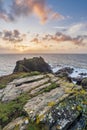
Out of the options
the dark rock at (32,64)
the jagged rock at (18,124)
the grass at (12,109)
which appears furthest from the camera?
the dark rock at (32,64)

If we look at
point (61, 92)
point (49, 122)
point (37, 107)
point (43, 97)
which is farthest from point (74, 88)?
point (49, 122)

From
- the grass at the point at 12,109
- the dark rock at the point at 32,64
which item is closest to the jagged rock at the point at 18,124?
the grass at the point at 12,109

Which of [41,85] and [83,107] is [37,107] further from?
[41,85]

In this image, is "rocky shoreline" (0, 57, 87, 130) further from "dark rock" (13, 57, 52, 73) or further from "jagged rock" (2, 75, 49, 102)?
"dark rock" (13, 57, 52, 73)

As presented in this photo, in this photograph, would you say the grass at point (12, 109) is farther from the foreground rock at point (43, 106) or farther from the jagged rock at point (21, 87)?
the jagged rock at point (21, 87)

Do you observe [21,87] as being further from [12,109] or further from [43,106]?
[43,106]

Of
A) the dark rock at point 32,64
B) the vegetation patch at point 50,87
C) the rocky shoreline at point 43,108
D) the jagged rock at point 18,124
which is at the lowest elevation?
the dark rock at point 32,64

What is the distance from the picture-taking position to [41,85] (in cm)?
1769

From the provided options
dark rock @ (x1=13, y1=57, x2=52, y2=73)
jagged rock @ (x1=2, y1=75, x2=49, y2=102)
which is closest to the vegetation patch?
jagged rock @ (x1=2, y1=75, x2=49, y2=102)

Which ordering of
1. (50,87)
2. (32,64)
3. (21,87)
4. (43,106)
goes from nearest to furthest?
(43,106) → (50,87) → (21,87) → (32,64)

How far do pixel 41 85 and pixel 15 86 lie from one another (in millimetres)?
2662

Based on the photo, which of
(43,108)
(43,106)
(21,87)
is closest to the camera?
(43,108)

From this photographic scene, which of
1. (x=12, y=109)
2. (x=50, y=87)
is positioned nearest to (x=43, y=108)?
(x=12, y=109)

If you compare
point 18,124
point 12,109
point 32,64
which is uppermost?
point 12,109
